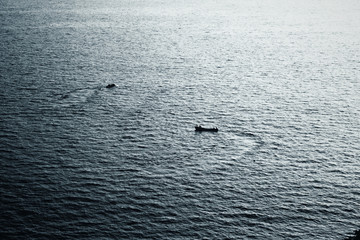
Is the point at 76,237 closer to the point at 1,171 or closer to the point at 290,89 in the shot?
the point at 1,171

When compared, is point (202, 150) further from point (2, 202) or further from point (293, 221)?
point (2, 202)

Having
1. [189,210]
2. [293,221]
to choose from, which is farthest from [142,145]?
[293,221]

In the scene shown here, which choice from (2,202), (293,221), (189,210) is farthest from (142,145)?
(293,221)

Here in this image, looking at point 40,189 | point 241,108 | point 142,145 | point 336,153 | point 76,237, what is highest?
point 241,108

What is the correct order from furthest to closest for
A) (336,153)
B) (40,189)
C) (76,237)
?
(336,153)
(40,189)
(76,237)

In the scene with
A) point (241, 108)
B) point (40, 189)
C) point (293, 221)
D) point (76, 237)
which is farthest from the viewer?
point (241, 108)

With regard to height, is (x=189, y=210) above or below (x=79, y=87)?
below

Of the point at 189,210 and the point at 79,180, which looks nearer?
the point at 189,210

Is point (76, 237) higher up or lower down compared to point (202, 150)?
lower down

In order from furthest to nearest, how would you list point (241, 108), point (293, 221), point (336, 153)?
point (241, 108) < point (336, 153) < point (293, 221)
